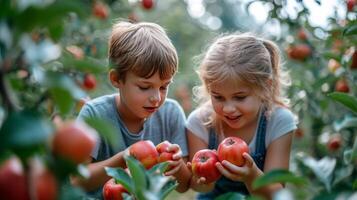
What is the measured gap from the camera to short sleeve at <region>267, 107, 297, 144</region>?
99.5 inches

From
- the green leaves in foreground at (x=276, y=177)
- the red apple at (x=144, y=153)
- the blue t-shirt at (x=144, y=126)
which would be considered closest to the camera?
the green leaves in foreground at (x=276, y=177)

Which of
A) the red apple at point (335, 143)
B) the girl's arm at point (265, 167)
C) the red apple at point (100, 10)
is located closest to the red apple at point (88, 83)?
the red apple at point (100, 10)

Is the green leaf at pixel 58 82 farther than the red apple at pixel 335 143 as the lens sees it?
No

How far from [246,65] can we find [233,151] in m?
0.50

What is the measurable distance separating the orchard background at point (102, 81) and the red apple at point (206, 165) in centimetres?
33

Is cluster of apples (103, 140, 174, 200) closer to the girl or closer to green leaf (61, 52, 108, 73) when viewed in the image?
the girl

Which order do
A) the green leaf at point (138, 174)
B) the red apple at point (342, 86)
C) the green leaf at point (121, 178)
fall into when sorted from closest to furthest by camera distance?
the green leaf at point (138, 174)
the green leaf at point (121, 178)
the red apple at point (342, 86)

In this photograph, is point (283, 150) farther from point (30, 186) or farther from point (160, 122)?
point (30, 186)

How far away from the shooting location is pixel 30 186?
3.06 feet

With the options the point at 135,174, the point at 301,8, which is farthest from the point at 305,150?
the point at 135,174

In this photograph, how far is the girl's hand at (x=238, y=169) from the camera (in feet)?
Answer: 6.86

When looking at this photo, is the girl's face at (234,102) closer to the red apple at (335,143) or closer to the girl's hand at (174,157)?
the girl's hand at (174,157)

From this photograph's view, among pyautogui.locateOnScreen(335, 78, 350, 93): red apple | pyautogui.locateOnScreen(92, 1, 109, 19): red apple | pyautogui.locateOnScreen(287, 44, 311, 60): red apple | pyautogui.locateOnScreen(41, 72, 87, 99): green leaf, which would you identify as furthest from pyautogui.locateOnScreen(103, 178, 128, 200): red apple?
pyautogui.locateOnScreen(287, 44, 311, 60): red apple

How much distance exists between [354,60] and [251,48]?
1.44ft
